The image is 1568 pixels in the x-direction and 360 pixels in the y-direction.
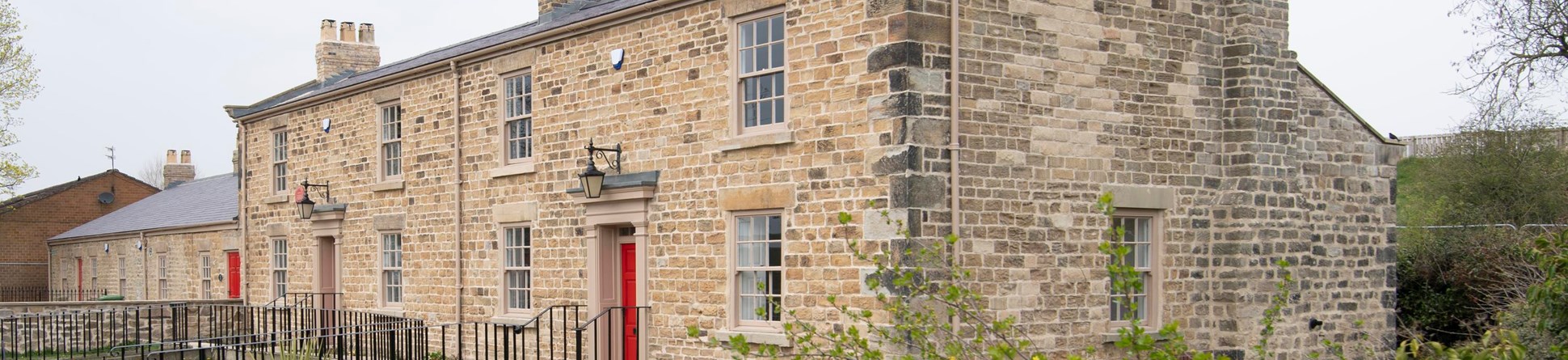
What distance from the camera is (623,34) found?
15.6 metres

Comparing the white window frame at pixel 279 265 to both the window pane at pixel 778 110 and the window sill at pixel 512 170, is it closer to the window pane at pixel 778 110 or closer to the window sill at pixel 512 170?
the window sill at pixel 512 170

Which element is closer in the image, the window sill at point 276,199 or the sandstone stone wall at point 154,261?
the window sill at point 276,199

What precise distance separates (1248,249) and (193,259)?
22.3 m

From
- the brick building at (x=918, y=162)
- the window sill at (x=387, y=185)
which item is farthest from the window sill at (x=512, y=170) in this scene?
the window sill at (x=387, y=185)

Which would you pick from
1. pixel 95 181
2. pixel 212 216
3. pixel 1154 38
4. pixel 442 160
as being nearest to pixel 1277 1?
pixel 1154 38

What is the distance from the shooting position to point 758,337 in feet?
44.4

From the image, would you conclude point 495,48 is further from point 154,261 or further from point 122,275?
point 122,275

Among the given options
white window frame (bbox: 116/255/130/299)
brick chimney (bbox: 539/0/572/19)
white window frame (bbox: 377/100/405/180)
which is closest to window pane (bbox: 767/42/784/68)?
brick chimney (bbox: 539/0/572/19)

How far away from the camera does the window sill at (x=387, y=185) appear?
65.4 feet

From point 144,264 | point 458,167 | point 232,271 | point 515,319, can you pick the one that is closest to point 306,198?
point 458,167

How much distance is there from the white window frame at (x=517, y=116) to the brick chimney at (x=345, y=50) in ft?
35.0

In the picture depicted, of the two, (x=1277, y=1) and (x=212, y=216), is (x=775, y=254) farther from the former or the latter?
(x=212, y=216)

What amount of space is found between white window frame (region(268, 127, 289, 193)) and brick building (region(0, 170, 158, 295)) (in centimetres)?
1750

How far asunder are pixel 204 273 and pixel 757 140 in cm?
1913
